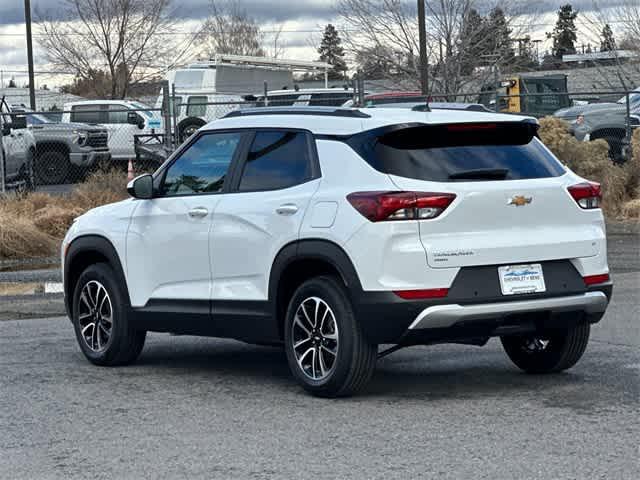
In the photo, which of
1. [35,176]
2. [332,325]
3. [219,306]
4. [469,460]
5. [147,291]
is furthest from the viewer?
[35,176]

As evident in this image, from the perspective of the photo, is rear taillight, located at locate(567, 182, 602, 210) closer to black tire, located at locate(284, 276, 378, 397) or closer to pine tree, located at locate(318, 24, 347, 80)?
black tire, located at locate(284, 276, 378, 397)

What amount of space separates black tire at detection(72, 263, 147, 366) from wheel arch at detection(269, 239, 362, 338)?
5.11 ft

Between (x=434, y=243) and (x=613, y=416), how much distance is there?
135cm

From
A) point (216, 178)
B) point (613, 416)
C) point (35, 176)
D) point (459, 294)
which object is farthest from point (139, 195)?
point (35, 176)

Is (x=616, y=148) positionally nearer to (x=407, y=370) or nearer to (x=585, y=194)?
(x=407, y=370)

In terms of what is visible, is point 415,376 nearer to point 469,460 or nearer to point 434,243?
point 434,243

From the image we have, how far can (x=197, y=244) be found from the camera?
29.0 feet

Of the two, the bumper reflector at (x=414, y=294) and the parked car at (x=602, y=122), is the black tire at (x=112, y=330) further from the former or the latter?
the parked car at (x=602, y=122)

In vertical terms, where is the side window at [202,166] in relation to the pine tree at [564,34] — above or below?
below

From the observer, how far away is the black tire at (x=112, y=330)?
9.45m

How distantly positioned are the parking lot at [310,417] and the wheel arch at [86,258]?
21.2 inches

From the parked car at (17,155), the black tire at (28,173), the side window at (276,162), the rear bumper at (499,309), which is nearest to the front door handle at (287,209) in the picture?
the side window at (276,162)

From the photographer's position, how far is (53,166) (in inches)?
Result: 1177

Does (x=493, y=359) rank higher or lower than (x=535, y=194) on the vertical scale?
lower
